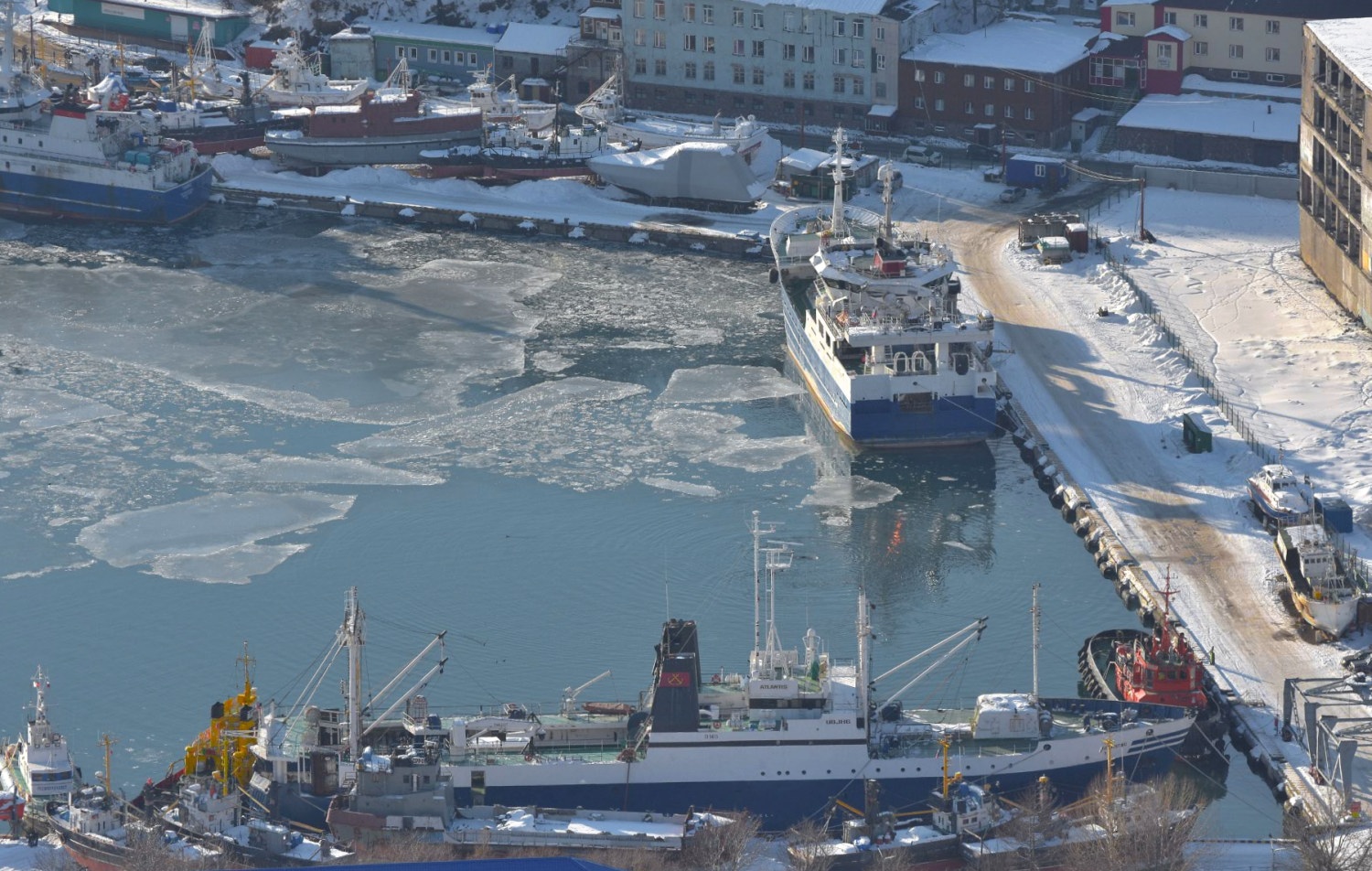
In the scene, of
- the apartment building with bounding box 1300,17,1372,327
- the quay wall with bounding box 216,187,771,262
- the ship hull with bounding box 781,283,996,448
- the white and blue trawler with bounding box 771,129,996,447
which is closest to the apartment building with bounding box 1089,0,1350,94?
the apartment building with bounding box 1300,17,1372,327

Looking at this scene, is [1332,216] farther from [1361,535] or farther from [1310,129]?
[1361,535]

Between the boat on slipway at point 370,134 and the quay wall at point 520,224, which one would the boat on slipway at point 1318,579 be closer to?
the quay wall at point 520,224

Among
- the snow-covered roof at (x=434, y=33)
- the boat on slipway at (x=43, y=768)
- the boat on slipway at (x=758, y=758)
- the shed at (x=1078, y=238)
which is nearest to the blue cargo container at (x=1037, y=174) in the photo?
the shed at (x=1078, y=238)

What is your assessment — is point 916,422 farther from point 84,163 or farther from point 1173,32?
point 84,163

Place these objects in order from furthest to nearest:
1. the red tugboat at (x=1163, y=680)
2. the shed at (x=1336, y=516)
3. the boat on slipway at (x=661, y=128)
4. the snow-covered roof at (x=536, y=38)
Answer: the snow-covered roof at (x=536, y=38) < the boat on slipway at (x=661, y=128) < the shed at (x=1336, y=516) < the red tugboat at (x=1163, y=680)

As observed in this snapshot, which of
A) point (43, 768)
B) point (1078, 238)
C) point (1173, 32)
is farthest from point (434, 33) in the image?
point (43, 768)

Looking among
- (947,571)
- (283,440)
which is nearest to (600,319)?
(283,440)
